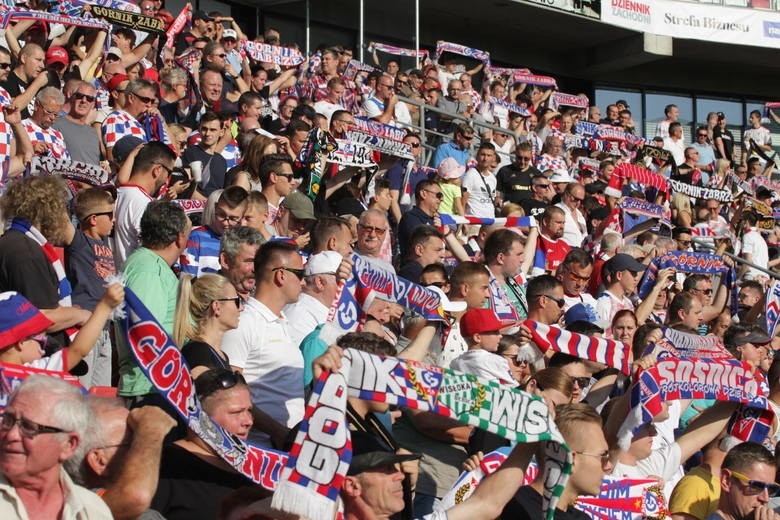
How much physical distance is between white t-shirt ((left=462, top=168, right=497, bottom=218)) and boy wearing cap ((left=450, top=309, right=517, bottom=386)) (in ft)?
20.0

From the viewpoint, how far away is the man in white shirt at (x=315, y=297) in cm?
663

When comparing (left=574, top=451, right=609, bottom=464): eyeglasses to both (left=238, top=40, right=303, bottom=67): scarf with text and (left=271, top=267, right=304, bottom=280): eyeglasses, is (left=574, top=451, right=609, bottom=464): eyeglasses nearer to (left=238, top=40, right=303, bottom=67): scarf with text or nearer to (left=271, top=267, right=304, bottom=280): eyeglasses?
(left=271, top=267, right=304, bottom=280): eyeglasses

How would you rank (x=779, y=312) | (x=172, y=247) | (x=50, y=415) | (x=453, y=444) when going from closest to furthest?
(x=50, y=415) → (x=453, y=444) → (x=172, y=247) → (x=779, y=312)

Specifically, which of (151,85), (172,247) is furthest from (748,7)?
(172,247)

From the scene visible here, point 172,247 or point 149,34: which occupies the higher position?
point 149,34

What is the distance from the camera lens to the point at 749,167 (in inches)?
868

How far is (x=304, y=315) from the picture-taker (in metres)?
6.66

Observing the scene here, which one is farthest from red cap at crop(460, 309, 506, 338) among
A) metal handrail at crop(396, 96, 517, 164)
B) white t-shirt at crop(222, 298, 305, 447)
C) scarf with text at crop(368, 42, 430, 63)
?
scarf with text at crop(368, 42, 430, 63)

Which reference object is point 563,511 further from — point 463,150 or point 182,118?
point 463,150

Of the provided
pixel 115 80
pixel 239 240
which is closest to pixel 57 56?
pixel 115 80

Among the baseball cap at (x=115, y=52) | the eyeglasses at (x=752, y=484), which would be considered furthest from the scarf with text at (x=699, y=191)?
the eyeglasses at (x=752, y=484)

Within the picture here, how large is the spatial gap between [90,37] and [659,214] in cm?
619

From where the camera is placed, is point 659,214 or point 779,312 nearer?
point 779,312

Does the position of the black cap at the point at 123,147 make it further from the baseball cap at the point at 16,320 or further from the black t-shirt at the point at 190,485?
the black t-shirt at the point at 190,485
